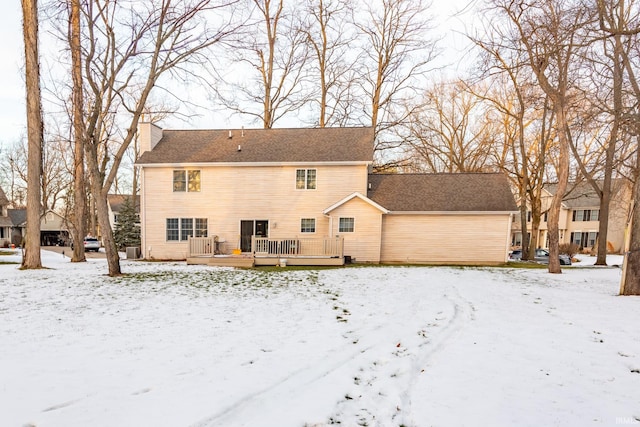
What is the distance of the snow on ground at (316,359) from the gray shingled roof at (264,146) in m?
10.1

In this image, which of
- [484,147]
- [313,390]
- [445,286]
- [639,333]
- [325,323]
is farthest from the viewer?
[484,147]

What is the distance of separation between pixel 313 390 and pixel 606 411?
2.66 meters

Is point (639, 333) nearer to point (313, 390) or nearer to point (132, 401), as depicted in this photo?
point (313, 390)

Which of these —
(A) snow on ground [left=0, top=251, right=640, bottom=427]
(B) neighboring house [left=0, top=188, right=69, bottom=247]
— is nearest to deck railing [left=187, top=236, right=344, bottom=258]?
(A) snow on ground [left=0, top=251, right=640, bottom=427]

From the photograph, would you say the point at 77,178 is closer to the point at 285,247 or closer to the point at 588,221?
the point at 285,247

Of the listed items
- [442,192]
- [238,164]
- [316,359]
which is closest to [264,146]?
[238,164]

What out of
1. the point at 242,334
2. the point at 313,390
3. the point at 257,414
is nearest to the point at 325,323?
the point at 242,334

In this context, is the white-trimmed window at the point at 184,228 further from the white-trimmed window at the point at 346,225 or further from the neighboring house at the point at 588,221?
the neighboring house at the point at 588,221

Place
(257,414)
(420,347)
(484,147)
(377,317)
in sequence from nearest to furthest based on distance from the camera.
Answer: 1. (257,414)
2. (420,347)
3. (377,317)
4. (484,147)

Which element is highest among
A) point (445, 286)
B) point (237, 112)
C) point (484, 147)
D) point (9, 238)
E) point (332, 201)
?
point (237, 112)

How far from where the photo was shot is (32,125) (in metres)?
11.3

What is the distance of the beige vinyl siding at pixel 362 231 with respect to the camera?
1562 centimetres

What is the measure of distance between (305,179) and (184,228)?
6.77 meters

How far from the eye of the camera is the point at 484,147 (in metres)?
24.3
